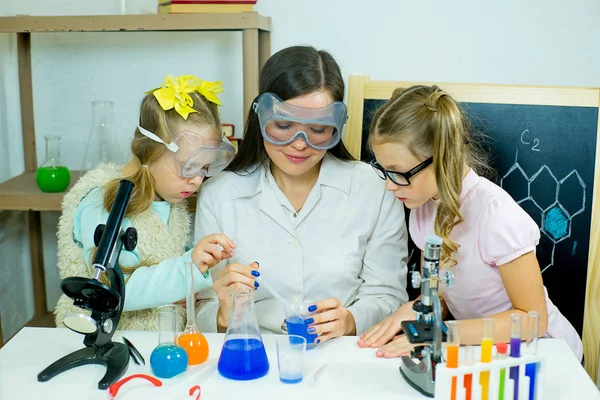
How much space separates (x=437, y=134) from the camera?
166cm

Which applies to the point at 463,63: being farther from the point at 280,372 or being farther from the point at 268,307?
the point at 280,372

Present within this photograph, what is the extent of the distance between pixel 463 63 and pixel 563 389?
1465 millimetres

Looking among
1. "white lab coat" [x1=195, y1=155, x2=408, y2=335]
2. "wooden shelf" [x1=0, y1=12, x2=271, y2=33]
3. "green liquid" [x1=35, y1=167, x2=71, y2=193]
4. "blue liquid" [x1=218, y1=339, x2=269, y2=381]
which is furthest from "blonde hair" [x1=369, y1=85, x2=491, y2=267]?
"green liquid" [x1=35, y1=167, x2=71, y2=193]

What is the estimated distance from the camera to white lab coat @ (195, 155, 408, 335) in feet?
6.40

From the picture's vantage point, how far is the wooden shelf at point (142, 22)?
87.7 inches

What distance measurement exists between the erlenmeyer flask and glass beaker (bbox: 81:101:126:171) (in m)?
1.26

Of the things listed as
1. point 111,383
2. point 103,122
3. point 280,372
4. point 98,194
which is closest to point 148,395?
point 111,383

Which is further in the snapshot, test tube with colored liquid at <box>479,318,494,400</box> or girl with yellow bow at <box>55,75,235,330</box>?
girl with yellow bow at <box>55,75,235,330</box>

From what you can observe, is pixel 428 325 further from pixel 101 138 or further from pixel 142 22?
pixel 101 138

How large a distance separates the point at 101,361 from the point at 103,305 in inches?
4.9

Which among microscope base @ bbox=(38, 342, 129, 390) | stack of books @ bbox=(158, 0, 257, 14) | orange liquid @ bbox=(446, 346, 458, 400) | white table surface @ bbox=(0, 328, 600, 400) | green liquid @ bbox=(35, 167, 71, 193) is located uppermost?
stack of books @ bbox=(158, 0, 257, 14)

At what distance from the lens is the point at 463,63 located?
2498mm

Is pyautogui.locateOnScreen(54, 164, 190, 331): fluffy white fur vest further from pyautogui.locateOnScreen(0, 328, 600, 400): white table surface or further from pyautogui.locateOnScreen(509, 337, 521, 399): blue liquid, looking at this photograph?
pyautogui.locateOnScreen(509, 337, 521, 399): blue liquid

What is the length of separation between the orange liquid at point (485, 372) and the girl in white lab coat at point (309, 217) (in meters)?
0.66
